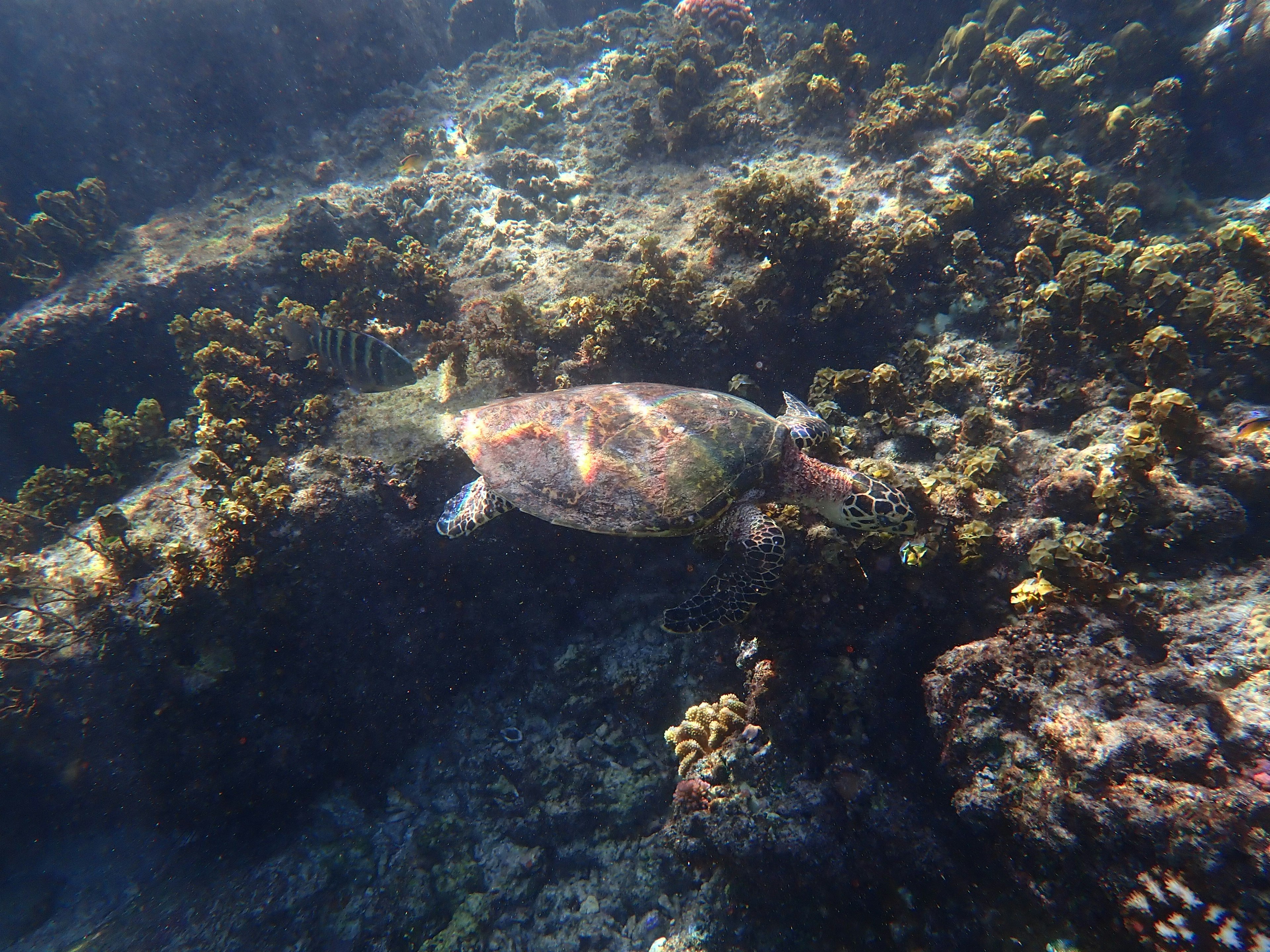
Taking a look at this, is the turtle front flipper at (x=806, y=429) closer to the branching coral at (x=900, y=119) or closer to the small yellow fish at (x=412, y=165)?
the branching coral at (x=900, y=119)

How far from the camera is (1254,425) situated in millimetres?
3338

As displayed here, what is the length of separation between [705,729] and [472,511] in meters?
2.91

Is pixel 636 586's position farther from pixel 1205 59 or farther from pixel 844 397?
pixel 1205 59

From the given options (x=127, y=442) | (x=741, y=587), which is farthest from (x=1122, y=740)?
(x=127, y=442)

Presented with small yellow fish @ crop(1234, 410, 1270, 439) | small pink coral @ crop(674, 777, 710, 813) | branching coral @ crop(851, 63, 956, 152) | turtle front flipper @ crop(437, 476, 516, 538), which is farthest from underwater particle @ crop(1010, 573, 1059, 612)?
branching coral @ crop(851, 63, 956, 152)

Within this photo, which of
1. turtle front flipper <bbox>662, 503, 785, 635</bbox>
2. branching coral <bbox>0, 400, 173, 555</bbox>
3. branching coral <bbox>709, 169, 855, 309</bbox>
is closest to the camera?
turtle front flipper <bbox>662, 503, 785, 635</bbox>

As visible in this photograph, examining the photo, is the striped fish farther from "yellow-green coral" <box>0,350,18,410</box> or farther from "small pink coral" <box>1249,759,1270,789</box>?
"yellow-green coral" <box>0,350,18,410</box>

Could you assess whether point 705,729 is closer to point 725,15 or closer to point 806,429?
point 806,429

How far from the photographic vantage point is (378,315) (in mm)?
6980

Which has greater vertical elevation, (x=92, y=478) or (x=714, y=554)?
(x=714, y=554)

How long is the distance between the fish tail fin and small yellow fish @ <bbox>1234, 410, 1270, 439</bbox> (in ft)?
27.9

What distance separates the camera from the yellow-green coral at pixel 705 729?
3.91m

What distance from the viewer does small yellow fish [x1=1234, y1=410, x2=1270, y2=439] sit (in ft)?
10.8

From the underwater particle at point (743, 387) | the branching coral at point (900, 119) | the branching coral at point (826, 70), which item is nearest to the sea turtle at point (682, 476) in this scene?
the underwater particle at point (743, 387)
